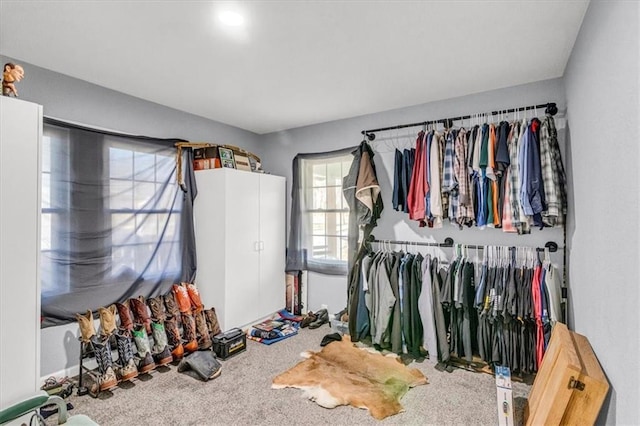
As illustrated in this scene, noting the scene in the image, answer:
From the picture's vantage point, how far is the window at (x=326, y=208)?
4.10 m

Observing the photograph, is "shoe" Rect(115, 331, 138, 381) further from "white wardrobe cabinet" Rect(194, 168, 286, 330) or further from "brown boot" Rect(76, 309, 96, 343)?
"white wardrobe cabinet" Rect(194, 168, 286, 330)

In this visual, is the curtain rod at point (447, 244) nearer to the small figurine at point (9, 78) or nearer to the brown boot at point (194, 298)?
the brown boot at point (194, 298)

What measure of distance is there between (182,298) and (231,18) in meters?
2.60

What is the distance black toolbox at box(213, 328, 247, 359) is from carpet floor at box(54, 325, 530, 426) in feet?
0.69

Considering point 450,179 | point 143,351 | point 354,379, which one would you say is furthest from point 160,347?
point 450,179

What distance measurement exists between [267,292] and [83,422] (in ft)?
8.73

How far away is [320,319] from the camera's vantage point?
3986 millimetres

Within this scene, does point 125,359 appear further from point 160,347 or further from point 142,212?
point 142,212

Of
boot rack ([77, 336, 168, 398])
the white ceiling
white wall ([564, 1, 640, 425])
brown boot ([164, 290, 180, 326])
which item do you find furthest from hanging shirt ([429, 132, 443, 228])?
boot rack ([77, 336, 168, 398])

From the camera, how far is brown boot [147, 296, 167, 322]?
3.07 meters

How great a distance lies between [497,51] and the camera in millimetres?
2328

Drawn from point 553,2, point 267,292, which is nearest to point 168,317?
point 267,292

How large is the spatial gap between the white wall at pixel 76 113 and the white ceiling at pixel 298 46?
0.34 ft

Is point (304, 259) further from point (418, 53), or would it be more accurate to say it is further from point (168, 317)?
point (418, 53)
